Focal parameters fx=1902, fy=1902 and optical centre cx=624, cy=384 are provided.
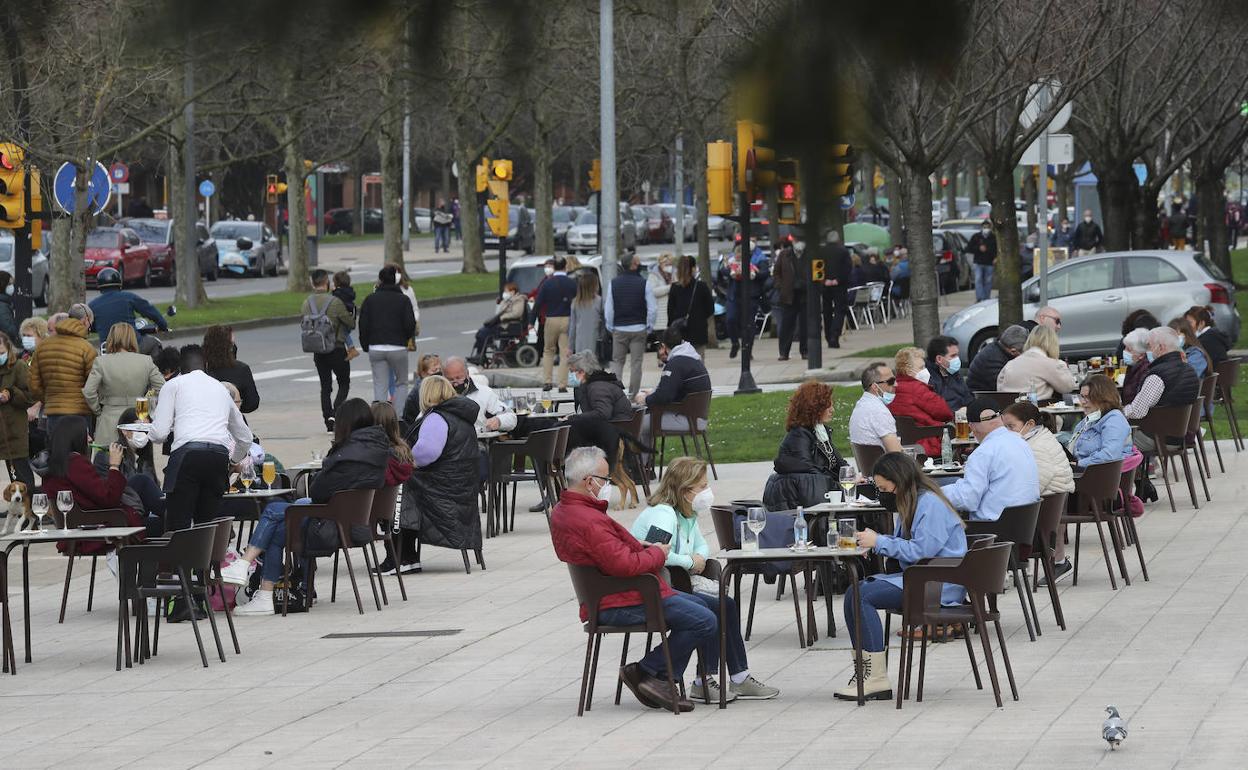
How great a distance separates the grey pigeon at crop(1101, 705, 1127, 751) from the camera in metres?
7.09

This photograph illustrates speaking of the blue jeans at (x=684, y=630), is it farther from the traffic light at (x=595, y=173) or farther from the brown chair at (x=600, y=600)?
the traffic light at (x=595, y=173)

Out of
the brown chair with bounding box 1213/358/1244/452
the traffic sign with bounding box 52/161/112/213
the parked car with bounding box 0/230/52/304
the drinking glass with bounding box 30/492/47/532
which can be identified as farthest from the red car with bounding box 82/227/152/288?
the drinking glass with bounding box 30/492/47/532

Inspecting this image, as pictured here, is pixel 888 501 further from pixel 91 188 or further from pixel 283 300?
pixel 283 300

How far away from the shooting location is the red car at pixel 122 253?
38875 millimetres

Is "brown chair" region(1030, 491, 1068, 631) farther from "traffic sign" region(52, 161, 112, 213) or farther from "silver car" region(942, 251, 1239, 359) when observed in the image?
"silver car" region(942, 251, 1239, 359)

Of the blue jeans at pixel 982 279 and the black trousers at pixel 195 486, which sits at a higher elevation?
the blue jeans at pixel 982 279

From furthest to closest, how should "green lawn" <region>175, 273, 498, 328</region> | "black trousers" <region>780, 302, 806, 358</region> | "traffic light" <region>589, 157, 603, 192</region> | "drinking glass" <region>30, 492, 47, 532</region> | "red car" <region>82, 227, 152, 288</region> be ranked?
"red car" <region>82, 227, 152, 288</region>
"green lawn" <region>175, 273, 498, 328</region>
"black trousers" <region>780, 302, 806, 358</region>
"drinking glass" <region>30, 492, 47, 532</region>
"traffic light" <region>589, 157, 603, 192</region>

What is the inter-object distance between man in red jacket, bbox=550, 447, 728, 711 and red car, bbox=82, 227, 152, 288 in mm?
31534

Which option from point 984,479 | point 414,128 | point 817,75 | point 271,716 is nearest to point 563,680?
point 271,716

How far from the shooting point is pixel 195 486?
10.7m

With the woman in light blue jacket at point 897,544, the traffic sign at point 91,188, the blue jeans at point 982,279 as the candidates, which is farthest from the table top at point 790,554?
the blue jeans at point 982,279

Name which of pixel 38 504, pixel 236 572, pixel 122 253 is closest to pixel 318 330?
pixel 236 572

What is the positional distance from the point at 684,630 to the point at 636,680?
11.8 inches

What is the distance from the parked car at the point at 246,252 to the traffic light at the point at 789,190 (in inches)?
1750
